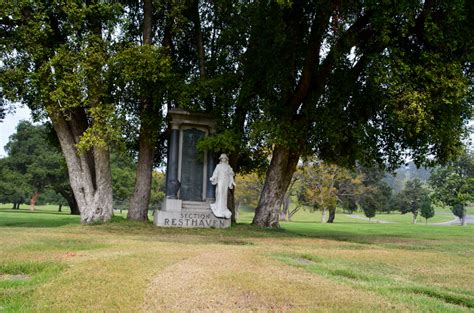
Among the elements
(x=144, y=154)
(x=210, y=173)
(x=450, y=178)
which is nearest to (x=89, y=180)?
(x=144, y=154)

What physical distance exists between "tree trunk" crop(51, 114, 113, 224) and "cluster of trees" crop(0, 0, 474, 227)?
39 millimetres

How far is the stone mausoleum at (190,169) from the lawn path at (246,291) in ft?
33.5

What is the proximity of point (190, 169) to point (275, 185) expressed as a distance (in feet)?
11.2

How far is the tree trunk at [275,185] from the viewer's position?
56.6 feet

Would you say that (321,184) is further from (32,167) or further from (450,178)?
(32,167)

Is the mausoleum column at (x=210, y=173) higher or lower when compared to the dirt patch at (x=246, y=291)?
higher

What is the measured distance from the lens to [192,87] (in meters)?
16.7

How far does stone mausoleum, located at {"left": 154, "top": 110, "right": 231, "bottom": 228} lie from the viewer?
17078 mm

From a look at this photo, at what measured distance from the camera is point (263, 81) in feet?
55.2

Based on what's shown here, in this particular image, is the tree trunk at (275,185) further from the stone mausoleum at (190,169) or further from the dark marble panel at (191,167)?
the dark marble panel at (191,167)

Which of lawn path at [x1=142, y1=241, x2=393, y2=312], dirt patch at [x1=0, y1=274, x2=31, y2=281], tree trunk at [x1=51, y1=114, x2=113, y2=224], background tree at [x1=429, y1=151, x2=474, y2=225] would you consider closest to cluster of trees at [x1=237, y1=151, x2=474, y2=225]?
background tree at [x1=429, y1=151, x2=474, y2=225]

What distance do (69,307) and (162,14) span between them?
52.9ft

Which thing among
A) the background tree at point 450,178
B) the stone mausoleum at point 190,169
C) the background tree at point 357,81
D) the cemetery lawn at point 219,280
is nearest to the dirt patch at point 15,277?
the cemetery lawn at point 219,280

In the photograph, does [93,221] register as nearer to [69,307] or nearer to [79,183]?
[79,183]
